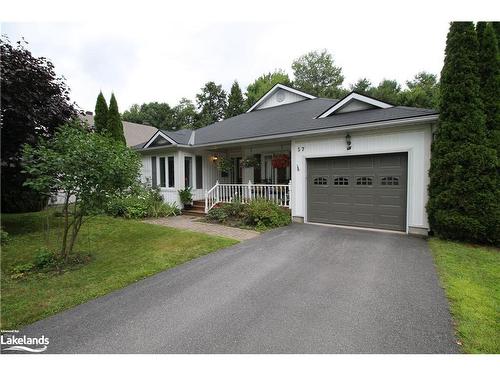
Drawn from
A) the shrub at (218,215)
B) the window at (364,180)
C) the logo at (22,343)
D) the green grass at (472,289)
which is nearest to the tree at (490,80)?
the green grass at (472,289)

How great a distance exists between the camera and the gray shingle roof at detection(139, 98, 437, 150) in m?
6.93

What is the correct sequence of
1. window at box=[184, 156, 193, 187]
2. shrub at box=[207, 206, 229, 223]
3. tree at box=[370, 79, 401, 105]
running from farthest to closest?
tree at box=[370, 79, 401, 105] → window at box=[184, 156, 193, 187] → shrub at box=[207, 206, 229, 223]

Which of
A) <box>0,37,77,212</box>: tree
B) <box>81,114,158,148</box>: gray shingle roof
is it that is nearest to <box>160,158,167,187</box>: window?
<box>0,37,77,212</box>: tree

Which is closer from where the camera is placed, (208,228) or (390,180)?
(390,180)

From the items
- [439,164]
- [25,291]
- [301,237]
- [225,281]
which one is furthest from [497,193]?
[25,291]

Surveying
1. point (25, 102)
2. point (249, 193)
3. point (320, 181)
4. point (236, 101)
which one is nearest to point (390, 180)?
point (320, 181)

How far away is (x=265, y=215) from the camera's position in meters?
7.79

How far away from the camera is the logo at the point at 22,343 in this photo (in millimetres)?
2359

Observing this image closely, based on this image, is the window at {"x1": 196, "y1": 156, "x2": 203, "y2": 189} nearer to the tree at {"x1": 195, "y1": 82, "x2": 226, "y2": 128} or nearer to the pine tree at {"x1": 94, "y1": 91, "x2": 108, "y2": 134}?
the pine tree at {"x1": 94, "y1": 91, "x2": 108, "y2": 134}

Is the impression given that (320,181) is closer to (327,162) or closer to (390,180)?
(327,162)

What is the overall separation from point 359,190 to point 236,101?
24.2 m

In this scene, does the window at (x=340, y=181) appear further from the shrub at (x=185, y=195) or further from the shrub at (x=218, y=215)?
the shrub at (x=185, y=195)

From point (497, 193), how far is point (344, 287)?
4688 mm

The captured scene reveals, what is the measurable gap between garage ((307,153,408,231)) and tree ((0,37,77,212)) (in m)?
7.98
